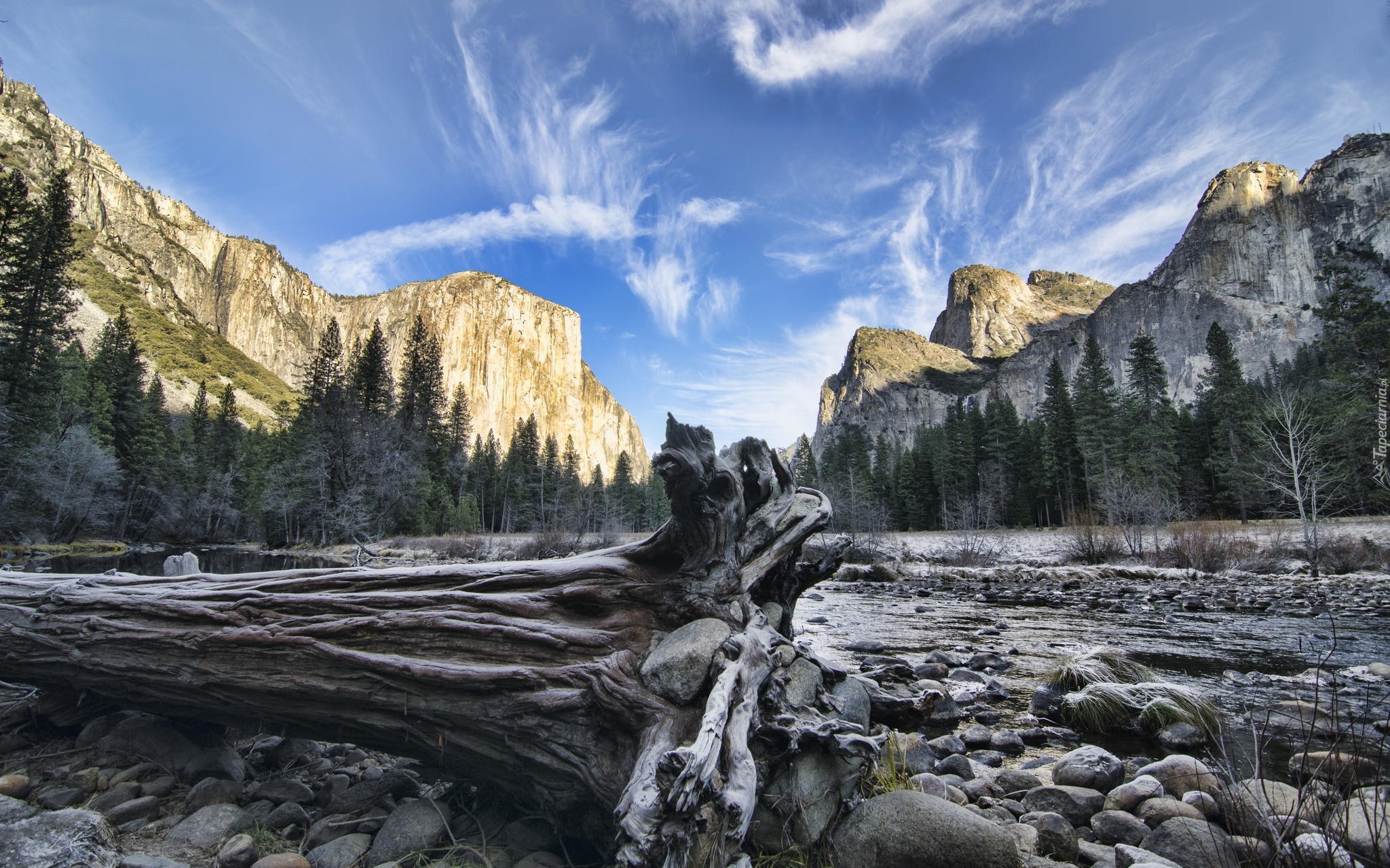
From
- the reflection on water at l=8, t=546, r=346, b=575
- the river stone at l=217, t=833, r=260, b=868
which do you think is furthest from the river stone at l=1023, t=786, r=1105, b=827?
the reflection on water at l=8, t=546, r=346, b=575

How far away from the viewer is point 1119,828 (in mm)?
3297

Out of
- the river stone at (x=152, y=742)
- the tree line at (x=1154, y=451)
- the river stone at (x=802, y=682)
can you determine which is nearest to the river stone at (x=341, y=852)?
the river stone at (x=152, y=742)

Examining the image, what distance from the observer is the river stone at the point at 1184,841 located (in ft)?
9.21

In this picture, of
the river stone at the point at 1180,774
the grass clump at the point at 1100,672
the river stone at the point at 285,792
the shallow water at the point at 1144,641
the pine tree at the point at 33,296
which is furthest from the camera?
the pine tree at the point at 33,296

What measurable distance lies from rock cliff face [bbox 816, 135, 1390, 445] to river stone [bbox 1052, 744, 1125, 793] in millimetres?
97802

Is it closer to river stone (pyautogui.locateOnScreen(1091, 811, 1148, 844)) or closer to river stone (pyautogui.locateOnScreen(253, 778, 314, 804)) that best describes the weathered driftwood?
river stone (pyautogui.locateOnScreen(253, 778, 314, 804))

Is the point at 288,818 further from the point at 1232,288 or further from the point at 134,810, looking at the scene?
the point at 1232,288

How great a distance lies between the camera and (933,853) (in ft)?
8.80

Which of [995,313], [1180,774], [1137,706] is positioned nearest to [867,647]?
[1137,706]

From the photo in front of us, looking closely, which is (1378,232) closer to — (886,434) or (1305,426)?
(886,434)

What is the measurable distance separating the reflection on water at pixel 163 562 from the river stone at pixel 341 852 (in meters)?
17.2

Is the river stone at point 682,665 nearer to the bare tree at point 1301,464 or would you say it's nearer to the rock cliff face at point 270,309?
the bare tree at point 1301,464

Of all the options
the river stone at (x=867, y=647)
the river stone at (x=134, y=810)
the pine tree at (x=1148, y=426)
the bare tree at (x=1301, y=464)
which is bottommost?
the river stone at (x=867, y=647)

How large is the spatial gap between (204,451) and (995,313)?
18807 centimetres
